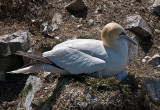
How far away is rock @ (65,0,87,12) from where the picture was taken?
8.23m

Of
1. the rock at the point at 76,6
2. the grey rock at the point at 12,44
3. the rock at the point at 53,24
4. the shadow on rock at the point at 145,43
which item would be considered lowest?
the shadow on rock at the point at 145,43

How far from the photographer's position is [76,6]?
830 centimetres

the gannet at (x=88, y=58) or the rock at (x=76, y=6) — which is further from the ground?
the rock at (x=76, y=6)

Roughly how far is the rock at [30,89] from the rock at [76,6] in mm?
1917

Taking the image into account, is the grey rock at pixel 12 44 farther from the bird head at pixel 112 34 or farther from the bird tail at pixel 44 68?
the bird head at pixel 112 34

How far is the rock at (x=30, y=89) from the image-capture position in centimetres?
671

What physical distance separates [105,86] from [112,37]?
33.5 inches

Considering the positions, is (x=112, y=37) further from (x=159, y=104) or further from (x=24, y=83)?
(x=24, y=83)

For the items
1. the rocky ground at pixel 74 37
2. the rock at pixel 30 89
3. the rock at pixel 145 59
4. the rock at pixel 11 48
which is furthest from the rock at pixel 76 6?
the rock at pixel 30 89

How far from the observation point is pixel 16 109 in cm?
706

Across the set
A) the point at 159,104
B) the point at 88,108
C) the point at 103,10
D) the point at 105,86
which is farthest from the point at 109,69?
the point at 103,10

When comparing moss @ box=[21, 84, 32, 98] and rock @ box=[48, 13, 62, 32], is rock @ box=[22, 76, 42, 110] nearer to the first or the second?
moss @ box=[21, 84, 32, 98]

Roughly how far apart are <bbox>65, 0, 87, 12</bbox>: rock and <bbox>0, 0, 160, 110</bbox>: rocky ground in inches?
1.5

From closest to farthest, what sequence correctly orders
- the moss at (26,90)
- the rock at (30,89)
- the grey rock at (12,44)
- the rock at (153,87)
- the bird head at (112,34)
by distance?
the bird head at (112,34) → the rock at (30,89) → the rock at (153,87) → the moss at (26,90) → the grey rock at (12,44)
